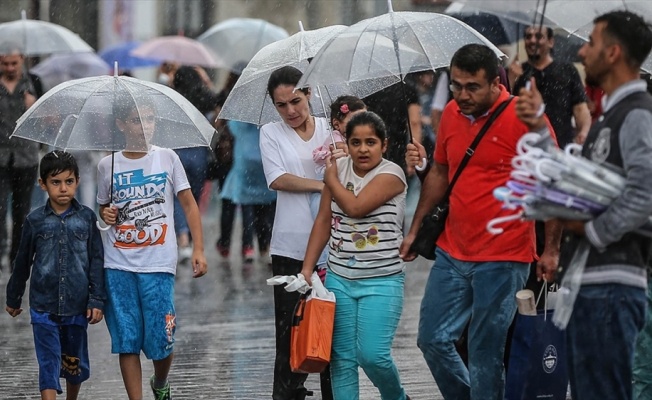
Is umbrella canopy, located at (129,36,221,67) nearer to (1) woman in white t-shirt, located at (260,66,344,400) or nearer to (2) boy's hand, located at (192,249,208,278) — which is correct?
(1) woman in white t-shirt, located at (260,66,344,400)

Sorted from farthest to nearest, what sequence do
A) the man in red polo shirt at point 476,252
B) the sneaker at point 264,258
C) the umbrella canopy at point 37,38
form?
1. the sneaker at point 264,258
2. the umbrella canopy at point 37,38
3. the man in red polo shirt at point 476,252

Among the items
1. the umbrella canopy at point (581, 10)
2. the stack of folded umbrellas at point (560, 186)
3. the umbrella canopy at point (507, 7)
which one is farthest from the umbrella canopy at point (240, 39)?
the stack of folded umbrellas at point (560, 186)

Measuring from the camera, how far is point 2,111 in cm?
1438

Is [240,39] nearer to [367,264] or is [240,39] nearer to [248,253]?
[248,253]

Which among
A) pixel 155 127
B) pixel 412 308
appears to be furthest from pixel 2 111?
pixel 155 127

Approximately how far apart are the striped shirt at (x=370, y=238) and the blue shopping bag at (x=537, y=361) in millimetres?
706

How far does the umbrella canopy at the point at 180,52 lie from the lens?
64.2ft

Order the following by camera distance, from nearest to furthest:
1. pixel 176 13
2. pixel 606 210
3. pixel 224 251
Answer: pixel 606 210
pixel 224 251
pixel 176 13

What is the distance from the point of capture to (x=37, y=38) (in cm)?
1622

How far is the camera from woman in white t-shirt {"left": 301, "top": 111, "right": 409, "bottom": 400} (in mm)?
7480

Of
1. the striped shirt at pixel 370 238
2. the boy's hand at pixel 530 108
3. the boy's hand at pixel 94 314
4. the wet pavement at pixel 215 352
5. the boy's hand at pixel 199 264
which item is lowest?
the wet pavement at pixel 215 352

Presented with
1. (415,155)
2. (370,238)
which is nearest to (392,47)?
(415,155)

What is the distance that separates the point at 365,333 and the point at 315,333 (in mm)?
251

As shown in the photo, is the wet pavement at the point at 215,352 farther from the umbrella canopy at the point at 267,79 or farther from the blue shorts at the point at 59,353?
the umbrella canopy at the point at 267,79
